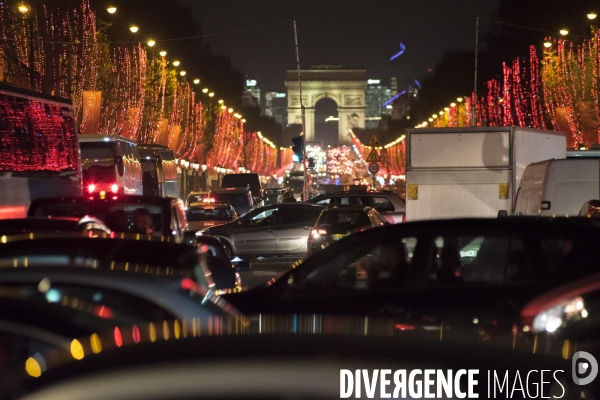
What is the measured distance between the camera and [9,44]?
32.9 m

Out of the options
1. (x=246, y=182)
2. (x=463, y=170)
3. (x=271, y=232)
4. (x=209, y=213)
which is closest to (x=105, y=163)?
(x=209, y=213)

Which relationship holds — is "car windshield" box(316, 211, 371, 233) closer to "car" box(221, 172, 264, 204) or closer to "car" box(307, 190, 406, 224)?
"car" box(307, 190, 406, 224)

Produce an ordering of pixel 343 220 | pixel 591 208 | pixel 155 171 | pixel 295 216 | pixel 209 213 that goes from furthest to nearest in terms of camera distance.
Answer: pixel 155 171, pixel 209 213, pixel 295 216, pixel 343 220, pixel 591 208

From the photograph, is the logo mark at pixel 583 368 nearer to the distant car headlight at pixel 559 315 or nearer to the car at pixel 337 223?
the distant car headlight at pixel 559 315

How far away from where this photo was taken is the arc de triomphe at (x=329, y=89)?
540ft

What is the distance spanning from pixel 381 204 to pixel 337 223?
5.62m

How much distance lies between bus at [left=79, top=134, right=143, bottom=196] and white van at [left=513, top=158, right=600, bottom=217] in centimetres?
1382

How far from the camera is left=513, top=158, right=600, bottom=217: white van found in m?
14.5

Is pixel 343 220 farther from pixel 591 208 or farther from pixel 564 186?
pixel 591 208

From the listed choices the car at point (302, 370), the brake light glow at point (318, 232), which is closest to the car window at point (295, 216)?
the brake light glow at point (318, 232)

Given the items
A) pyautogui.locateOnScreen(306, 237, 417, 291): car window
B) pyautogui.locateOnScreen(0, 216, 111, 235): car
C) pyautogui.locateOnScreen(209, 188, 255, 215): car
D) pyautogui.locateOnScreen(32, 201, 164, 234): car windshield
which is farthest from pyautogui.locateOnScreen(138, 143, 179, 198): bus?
pyautogui.locateOnScreen(306, 237, 417, 291): car window

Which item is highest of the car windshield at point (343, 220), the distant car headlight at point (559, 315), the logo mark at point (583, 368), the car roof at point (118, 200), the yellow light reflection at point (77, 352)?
the car roof at point (118, 200)

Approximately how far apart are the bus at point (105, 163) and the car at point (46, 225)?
59.1 ft

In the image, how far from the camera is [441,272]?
6.70m
